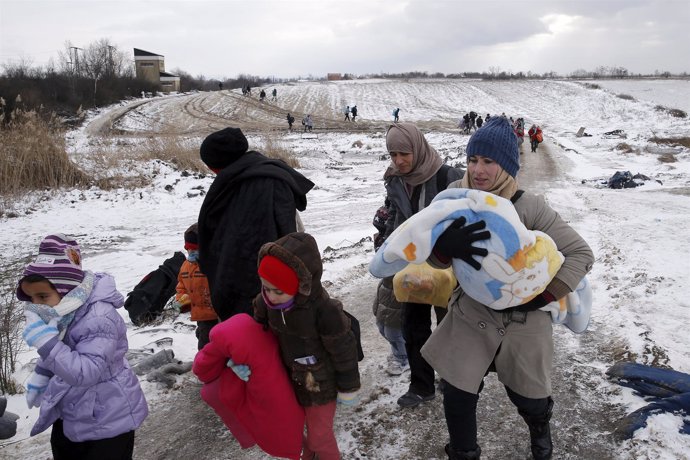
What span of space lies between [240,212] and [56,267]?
97 cm

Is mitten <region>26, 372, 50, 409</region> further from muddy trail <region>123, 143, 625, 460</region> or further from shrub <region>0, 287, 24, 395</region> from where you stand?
shrub <region>0, 287, 24, 395</region>

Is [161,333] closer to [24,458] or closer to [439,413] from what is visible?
[24,458]

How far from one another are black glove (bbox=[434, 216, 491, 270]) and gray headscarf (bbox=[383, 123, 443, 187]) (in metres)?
1.04

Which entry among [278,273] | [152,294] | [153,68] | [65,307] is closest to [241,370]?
[278,273]

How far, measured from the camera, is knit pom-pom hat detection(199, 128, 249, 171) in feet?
9.40

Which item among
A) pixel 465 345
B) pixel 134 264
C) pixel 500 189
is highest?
pixel 500 189

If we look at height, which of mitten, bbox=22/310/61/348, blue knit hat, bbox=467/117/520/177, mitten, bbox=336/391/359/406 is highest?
blue knit hat, bbox=467/117/520/177

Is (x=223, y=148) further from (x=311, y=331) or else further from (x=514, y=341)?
(x=514, y=341)

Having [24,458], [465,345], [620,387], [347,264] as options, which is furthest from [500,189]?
[347,264]

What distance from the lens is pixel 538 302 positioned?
2.20 meters

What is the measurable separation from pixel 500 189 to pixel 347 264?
14.3ft

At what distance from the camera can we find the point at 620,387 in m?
3.29

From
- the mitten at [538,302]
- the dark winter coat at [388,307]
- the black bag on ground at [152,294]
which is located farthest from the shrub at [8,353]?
the mitten at [538,302]

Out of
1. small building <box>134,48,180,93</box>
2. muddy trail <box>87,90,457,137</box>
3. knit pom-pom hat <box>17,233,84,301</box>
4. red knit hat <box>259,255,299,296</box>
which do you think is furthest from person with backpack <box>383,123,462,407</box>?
small building <box>134,48,180,93</box>
